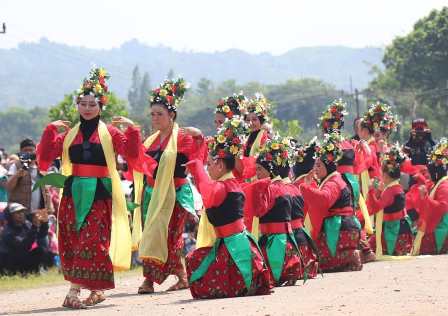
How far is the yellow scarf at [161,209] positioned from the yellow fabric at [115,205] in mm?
819

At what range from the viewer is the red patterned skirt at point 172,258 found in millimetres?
11859

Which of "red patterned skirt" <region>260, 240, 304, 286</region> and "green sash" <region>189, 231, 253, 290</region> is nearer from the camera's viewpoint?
"green sash" <region>189, 231, 253, 290</region>

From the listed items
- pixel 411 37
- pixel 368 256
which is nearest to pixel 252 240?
pixel 368 256

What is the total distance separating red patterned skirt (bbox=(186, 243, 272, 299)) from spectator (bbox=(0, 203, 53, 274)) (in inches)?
186

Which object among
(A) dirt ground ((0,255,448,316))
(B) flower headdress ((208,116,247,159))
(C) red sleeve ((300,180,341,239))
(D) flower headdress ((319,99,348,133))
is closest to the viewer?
(A) dirt ground ((0,255,448,316))

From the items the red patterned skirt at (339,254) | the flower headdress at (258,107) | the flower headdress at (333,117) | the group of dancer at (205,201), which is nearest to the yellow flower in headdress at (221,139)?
the group of dancer at (205,201)

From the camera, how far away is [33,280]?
14.5m

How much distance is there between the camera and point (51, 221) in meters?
16.1

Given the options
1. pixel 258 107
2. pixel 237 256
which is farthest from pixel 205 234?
pixel 258 107

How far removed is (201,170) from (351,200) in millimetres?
4190

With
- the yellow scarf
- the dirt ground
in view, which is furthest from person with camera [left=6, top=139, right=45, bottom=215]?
the yellow scarf

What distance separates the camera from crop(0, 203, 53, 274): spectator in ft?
49.1

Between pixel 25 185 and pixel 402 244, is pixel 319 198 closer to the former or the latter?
pixel 402 244

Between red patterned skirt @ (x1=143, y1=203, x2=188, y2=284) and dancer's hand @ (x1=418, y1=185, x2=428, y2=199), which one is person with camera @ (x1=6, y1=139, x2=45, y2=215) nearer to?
red patterned skirt @ (x1=143, y1=203, x2=188, y2=284)
